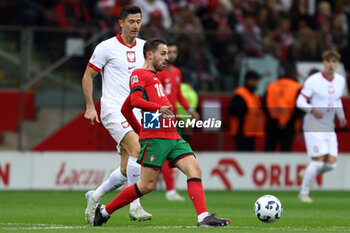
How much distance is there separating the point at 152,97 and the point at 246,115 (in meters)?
9.25

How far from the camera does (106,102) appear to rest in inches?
408

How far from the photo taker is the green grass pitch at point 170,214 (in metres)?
9.17

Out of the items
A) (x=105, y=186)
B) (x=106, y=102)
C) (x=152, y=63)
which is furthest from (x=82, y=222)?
(x=152, y=63)

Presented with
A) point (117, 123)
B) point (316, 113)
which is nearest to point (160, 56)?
point (117, 123)

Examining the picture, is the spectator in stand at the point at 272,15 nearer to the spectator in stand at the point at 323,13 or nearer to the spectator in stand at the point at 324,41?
the spectator in stand at the point at 323,13

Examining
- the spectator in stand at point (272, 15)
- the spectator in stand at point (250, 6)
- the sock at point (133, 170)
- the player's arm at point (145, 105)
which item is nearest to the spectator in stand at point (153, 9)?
the spectator in stand at point (250, 6)

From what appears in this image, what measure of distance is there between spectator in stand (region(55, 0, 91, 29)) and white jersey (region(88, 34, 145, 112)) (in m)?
8.08

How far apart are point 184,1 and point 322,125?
6770 millimetres

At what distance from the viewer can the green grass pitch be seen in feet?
30.1

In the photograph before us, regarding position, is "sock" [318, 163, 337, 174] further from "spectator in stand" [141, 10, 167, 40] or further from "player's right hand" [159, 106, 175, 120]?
"player's right hand" [159, 106, 175, 120]

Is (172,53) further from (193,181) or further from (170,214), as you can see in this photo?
(193,181)

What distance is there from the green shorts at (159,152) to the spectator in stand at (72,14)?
9769 mm

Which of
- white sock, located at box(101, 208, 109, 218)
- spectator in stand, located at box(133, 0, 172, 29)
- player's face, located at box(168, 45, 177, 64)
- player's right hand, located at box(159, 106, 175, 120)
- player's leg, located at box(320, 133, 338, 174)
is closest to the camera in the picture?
player's right hand, located at box(159, 106, 175, 120)

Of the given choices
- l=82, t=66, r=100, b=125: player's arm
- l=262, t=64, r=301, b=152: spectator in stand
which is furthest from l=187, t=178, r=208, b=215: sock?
l=262, t=64, r=301, b=152: spectator in stand
